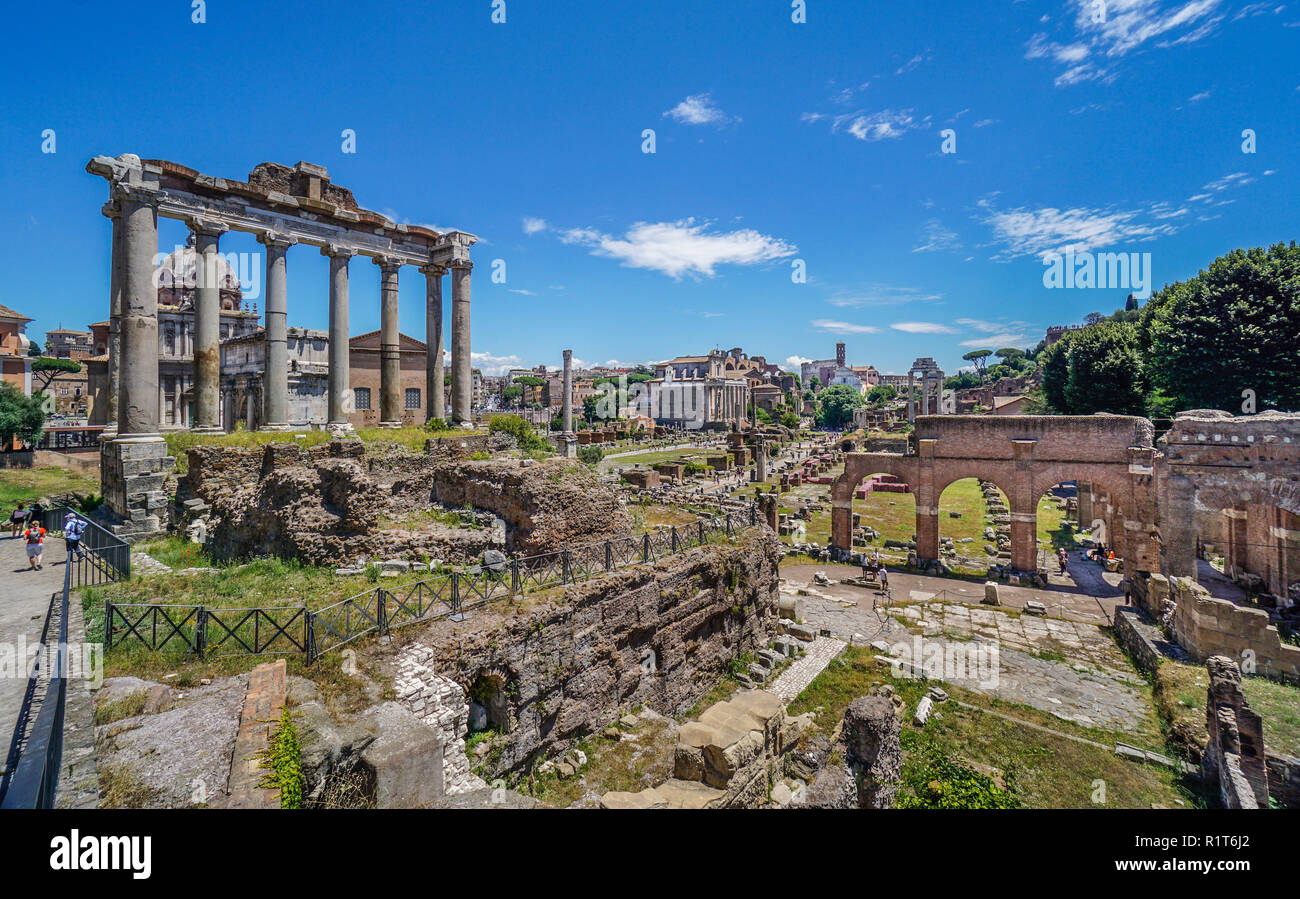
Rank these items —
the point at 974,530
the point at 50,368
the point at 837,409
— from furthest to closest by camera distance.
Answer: the point at 837,409
the point at 50,368
the point at 974,530

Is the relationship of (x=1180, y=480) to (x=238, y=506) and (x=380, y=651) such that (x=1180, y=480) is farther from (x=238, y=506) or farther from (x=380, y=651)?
(x=238, y=506)

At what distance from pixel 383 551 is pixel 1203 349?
38.5m

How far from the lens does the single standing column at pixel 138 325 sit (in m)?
15.0

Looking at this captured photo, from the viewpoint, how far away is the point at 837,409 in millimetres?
108125

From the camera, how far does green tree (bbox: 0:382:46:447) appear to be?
2823 cm

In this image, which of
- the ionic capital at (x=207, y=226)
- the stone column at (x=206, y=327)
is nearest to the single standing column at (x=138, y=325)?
the ionic capital at (x=207, y=226)

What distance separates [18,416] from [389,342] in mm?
24080

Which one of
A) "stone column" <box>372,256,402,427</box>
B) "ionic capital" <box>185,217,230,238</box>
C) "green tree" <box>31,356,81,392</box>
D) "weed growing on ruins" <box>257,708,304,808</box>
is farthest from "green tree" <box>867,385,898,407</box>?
"weed growing on ruins" <box>257,708,304,808</box>

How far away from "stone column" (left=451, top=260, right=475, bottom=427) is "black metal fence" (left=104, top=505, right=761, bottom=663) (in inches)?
458

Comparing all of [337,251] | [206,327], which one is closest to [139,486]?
[206,327]

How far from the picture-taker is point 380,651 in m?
8.44

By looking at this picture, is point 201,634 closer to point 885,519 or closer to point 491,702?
point 491,702

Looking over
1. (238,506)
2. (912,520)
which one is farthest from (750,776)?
(912,520)

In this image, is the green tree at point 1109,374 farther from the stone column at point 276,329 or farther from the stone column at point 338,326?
the stone column at point 276,329
